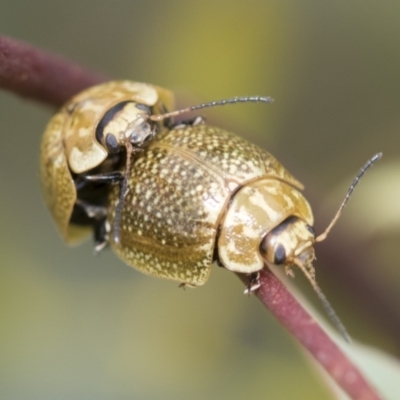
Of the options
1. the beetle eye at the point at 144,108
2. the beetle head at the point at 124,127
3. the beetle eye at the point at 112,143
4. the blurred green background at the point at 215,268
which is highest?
the beetle eye at the point at 144,108

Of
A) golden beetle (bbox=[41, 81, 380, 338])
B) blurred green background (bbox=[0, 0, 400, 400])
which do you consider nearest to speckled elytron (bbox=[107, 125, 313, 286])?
golden beetle (bbox=[41, 81, 380, 338])

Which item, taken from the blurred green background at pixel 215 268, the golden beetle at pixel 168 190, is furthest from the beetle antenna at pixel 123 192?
the blurred green background at pixel 215 268

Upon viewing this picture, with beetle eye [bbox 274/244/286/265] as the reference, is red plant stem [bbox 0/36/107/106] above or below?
above

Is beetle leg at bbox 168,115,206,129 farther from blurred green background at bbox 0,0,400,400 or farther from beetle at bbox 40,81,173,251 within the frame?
blurred green background at bbox 0,0,400,400

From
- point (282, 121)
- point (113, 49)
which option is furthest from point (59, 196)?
point (113, 49)

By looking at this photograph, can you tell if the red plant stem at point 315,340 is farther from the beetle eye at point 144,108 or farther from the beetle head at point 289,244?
the beetle eye at point 144,108

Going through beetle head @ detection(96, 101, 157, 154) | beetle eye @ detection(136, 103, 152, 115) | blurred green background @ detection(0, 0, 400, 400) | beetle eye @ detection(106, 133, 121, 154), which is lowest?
blurred green background @ detection(0, 0, 400, 400)
